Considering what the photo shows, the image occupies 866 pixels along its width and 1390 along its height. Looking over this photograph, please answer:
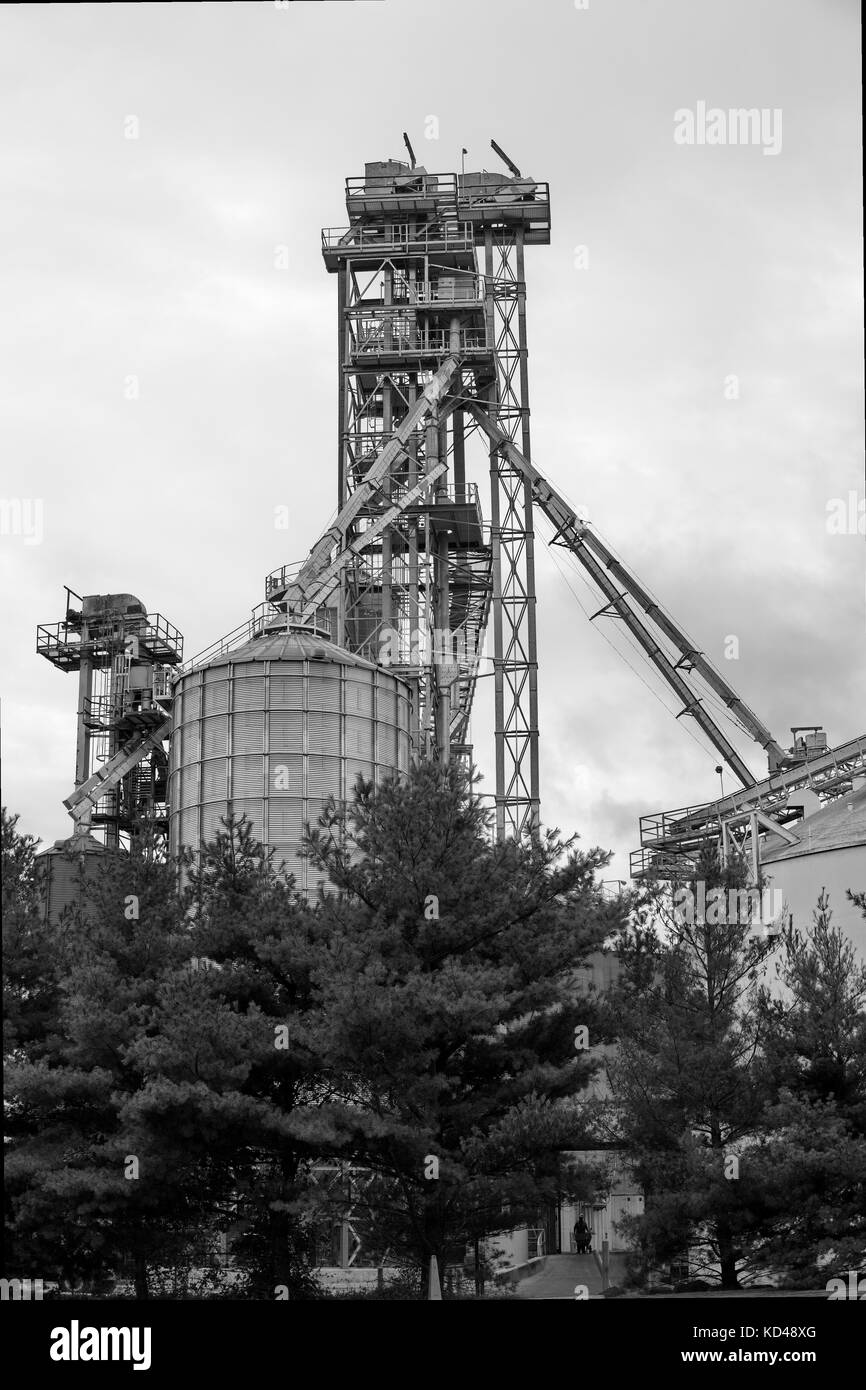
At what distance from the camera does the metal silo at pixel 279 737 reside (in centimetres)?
4800

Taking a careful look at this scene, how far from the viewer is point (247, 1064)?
2950 cm

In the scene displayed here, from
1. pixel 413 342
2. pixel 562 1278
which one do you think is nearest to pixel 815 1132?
pixel 562 1278

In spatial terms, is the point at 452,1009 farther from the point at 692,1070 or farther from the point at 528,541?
the point at 528,541

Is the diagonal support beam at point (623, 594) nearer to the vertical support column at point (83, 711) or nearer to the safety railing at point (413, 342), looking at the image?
the safety railing at point (413, 342)

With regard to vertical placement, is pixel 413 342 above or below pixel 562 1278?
above

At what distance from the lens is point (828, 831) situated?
4969 centimetres

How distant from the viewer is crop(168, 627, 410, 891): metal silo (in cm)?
4800

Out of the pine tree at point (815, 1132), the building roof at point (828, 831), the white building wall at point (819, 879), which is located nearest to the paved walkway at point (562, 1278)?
the pine tree at point (815, 1132)

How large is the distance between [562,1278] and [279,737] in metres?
16.0

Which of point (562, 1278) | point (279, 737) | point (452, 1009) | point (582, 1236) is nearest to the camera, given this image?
point (452, 1009)

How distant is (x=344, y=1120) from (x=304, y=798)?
19420 millimetres

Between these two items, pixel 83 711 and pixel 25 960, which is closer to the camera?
pixel 25 960

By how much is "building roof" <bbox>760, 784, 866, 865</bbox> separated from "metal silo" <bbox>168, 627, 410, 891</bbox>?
10898 mm
